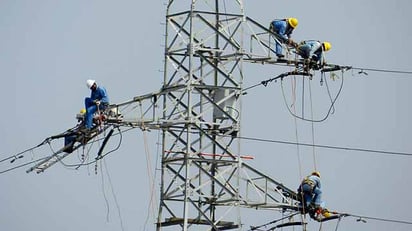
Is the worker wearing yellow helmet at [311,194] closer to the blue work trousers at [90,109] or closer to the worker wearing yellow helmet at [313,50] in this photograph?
the worker wearing yellow helmet at [313,50]

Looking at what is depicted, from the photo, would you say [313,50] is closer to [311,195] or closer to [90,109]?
[311,195]

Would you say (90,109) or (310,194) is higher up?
(90,109)

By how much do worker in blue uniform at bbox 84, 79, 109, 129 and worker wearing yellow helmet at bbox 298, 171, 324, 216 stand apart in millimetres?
8649

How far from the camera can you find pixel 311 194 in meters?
69.6

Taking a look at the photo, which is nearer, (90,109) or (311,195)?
(90,109)

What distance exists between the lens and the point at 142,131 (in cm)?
6794

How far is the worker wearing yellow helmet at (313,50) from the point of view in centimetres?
7012

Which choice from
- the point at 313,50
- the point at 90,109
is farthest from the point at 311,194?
the point at 90,109

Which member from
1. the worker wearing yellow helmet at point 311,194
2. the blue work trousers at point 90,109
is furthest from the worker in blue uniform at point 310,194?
the blue work trousers at point 90,109

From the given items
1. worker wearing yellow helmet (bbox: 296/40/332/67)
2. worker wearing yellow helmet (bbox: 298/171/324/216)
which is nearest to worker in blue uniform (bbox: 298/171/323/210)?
worker wearing yellow helmet (bbox: 298/171/324/216)

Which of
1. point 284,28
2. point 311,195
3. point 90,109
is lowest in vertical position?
point 311,195

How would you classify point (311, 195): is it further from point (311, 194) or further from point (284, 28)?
point (284, 28)

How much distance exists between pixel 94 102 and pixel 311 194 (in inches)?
372

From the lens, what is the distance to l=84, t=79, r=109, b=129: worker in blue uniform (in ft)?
222
